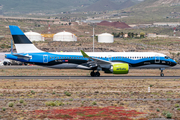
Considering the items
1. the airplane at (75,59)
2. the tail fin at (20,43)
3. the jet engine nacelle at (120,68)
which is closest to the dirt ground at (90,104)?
the jet engine nacelle at (120,68)

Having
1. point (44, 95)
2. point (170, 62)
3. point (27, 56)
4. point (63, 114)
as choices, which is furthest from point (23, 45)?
point (63, 114)

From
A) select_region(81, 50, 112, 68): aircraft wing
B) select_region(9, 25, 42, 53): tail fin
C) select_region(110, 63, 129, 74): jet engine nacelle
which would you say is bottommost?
select_region(110, 63, 129, 74): jet engine nacelle

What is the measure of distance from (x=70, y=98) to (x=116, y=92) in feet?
18.9

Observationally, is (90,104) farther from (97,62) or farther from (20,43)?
A: (20,43)

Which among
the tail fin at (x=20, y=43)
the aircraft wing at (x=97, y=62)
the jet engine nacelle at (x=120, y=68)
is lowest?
the jet engine nacelle at (x=120, y=68)

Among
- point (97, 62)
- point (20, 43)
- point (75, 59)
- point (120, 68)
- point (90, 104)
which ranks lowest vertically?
point (90, 104)

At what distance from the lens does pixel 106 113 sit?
65.8ft

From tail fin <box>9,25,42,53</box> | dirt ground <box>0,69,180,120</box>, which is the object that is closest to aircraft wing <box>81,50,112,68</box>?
tail fin <box>9,25,42,53</box>

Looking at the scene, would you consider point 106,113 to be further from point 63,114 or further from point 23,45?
point 23,45

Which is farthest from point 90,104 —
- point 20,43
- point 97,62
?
point 20,43

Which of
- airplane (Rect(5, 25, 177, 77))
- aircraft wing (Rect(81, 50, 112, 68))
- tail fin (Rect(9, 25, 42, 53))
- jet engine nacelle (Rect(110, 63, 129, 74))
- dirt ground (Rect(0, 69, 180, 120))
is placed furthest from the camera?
tail fin (Rect(9, 25, 42, 53))

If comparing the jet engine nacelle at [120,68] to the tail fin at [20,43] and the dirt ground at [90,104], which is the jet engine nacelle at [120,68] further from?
the tail fin at [20,43]

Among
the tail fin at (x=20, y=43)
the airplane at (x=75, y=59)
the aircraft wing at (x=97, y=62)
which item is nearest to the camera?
the aircraft wing at (x=97, y=62)

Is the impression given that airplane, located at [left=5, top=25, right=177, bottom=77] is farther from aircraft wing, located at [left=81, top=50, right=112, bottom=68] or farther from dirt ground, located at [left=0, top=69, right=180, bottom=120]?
dirt ground, located at [left=0, top=69, right=180, bottom=120]
